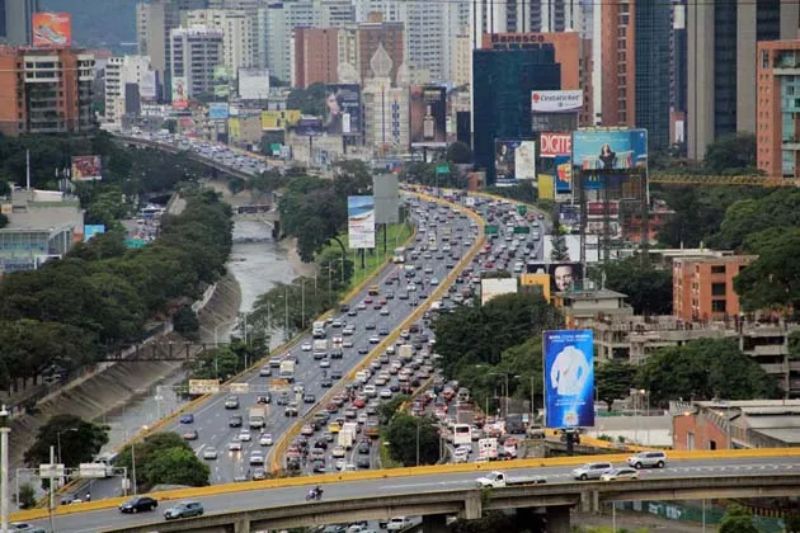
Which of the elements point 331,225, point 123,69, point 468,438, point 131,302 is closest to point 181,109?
point 123,69

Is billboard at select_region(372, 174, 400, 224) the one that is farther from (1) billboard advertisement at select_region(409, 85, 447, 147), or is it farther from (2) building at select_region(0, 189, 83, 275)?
(1) billboard advertisement at select_region(409, 85, 447, 147)

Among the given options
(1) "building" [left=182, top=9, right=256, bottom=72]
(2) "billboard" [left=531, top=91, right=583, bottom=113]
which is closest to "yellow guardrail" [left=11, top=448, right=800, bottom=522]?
(2) "billboard" [left=531, top=91, right=583, bottom=113]

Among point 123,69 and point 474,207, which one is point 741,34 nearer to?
point 474,207

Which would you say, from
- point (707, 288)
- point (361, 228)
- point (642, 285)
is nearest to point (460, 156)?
point (361, 228)

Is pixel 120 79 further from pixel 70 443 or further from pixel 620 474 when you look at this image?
pixel 620 474

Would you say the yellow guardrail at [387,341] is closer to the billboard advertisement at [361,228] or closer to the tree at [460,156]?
the billboard advertisement at [361,228]

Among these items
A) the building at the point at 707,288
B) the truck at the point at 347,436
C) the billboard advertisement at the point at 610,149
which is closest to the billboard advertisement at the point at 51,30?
the billboard advertisement at the point at 610,149
